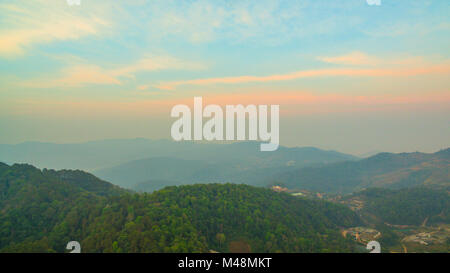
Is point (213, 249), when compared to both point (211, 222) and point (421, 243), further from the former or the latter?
point (421, 243)

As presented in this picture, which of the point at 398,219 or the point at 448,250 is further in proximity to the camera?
the point at 398,219

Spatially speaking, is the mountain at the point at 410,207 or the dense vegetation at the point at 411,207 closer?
the mountain at the point at 410,207

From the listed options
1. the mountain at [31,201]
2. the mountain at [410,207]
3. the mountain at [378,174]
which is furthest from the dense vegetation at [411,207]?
the mountain at [31,201]

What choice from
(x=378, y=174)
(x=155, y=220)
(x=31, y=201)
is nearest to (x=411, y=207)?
(x=155, y=220)

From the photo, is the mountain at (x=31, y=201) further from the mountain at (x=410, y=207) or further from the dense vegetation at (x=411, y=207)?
the dense vegetation at (x=411, y=207)
